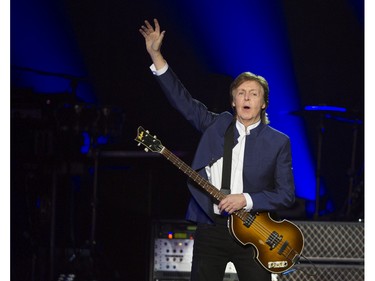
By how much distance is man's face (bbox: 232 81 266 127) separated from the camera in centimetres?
400

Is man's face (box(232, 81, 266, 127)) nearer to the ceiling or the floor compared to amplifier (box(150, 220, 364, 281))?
nearer to the ceiling

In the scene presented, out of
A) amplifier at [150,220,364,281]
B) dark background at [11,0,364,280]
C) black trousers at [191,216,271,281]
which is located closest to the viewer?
black trousers at [191,216,271,281]

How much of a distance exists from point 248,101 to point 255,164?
349 mm

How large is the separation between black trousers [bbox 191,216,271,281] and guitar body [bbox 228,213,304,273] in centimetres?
4

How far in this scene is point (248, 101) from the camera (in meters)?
4.00

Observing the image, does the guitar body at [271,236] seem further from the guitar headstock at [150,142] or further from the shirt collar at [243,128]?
the guitar headstock at [150,142]

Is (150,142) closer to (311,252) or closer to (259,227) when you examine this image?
(259,227)

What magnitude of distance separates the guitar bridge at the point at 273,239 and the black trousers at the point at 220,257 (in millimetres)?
127

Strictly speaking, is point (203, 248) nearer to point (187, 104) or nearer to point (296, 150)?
point (187, 104)

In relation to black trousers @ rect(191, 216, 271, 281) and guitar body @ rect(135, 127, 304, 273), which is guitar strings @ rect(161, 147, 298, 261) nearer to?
guitar body @ rect(135, 127, 304, 273)

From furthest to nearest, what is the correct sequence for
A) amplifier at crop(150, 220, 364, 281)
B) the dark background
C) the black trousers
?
the dark background → amplifier at crop(150, 220, 364, 281) → the black trousers

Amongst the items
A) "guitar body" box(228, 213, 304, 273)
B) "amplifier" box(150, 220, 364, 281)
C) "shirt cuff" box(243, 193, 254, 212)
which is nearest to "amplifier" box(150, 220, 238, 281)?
"amplifier" box(150, 220, 364, 281)

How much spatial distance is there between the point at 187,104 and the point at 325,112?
6.32ft
